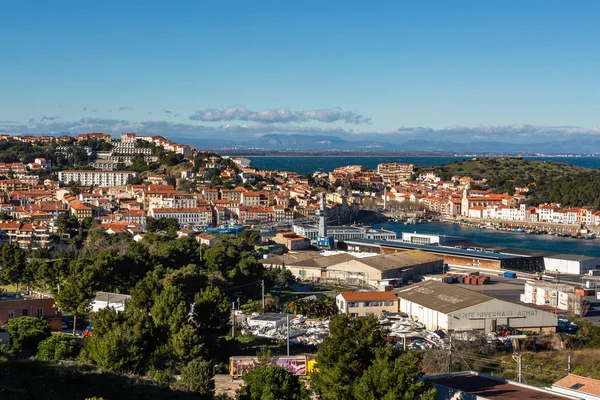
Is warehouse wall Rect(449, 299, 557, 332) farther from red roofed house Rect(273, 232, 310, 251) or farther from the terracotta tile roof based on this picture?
red roofed house Rect(273, 232, 310, 251)

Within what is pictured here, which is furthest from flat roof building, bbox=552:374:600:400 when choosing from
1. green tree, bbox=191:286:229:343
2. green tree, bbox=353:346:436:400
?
green tree, bbox=191:286:229:343

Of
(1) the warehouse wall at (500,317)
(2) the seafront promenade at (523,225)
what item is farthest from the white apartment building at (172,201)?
(1) the warehouse wall at (500,317)

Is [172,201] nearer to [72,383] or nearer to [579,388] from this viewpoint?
[72,383]

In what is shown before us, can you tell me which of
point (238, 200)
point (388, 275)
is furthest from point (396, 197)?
point (388, 275)

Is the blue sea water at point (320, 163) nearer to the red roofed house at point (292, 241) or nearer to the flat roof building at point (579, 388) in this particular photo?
the red roofed house at point (292, 241)

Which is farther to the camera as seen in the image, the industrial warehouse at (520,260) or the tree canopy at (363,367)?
the industrial warehouse at (520,260)

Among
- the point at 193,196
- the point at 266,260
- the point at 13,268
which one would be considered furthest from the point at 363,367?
the point at 193,196

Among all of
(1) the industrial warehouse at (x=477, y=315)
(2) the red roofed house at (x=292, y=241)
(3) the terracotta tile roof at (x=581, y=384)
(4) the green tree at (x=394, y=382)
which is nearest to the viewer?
(4) the green tree at (x=394, y=382)
